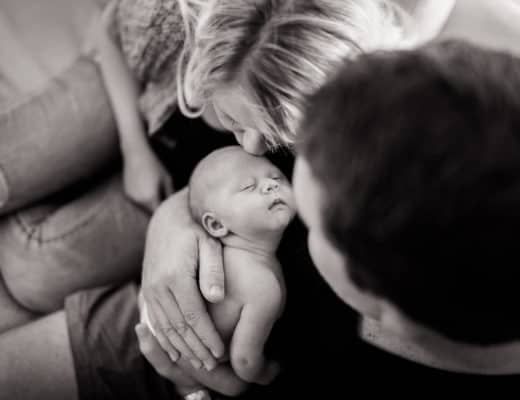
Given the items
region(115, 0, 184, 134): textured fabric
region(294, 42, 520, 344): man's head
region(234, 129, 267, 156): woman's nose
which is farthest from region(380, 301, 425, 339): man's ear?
region(115, 0, 184, 134): textured fabric

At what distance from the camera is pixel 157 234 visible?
99 cm

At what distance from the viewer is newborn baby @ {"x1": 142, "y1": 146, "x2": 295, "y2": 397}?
0.84 metres

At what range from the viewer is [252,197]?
2.84 feet

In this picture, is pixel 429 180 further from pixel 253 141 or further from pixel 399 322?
pixel 253 141

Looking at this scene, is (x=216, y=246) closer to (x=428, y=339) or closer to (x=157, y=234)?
(x=157, y=234)

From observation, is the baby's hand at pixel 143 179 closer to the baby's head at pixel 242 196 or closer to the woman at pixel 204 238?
the woman at pixel 204 238

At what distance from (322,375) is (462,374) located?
21cm

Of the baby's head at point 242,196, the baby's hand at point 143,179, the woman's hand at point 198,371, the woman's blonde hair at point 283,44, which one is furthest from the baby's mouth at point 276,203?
the baby's hand at point 143,179

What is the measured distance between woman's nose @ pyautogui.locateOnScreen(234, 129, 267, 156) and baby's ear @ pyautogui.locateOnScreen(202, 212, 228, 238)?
14 cm

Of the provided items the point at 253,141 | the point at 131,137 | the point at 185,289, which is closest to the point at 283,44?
the point at 253,141

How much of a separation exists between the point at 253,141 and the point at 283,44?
18 cm

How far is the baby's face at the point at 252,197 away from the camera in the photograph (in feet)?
2.84

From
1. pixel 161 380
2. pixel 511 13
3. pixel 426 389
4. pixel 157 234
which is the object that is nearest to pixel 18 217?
pixel 157 234

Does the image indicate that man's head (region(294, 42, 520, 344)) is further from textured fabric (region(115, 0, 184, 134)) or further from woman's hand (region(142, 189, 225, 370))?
textured fabric (region(115, 0, 184, 134))
